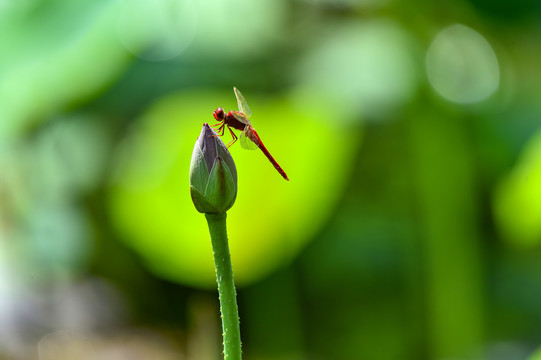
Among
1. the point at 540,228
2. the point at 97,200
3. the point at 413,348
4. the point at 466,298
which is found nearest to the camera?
the point at 540,228

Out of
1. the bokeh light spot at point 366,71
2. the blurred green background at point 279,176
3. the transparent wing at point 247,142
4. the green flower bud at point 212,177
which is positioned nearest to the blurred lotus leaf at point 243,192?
→ the blurred green background at point 279,176

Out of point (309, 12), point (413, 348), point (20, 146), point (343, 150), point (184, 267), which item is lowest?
point (413, 348)

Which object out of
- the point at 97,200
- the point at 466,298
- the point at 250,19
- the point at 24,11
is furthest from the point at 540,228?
the point at 24,11

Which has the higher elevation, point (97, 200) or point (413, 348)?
point (97, 200)

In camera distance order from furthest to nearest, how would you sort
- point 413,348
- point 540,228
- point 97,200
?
point 97,200 → point 413,348 → point 540,228

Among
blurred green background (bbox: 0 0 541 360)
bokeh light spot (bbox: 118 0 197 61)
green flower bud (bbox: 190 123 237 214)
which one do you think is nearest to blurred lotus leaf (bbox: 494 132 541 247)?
blurred green background (bbox: 0 0 541 360)

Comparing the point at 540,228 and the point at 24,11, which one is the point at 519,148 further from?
the point at 24,11
